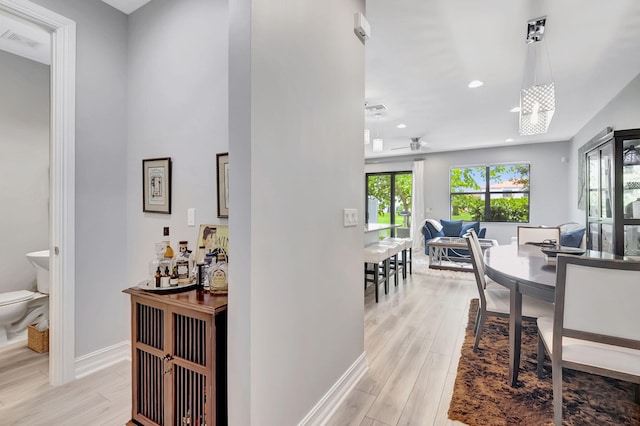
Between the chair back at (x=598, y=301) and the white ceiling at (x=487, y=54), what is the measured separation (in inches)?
74.4

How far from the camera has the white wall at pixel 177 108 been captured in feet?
6.30

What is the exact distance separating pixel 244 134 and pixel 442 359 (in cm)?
229

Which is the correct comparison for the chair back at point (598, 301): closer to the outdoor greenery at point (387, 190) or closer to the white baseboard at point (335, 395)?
the white baseboard at point (335, 395)

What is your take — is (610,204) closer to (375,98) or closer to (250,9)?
(375,98)

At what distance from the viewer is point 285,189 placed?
1.34 meters

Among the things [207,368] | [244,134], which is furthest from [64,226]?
[244,134]

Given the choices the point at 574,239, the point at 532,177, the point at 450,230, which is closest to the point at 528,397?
the point at 574,239

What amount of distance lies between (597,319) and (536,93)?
2074 mm

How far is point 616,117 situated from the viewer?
387 centimetres

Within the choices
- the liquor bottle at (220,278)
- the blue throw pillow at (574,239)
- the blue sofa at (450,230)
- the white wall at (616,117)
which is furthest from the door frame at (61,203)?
the blue sofa at (450,230)

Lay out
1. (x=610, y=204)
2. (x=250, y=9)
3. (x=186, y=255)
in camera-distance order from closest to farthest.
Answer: (x=250, y=9)
(x=186, y=255)
(x=610, y=204)

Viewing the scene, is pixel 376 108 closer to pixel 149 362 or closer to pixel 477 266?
pixel 477 266

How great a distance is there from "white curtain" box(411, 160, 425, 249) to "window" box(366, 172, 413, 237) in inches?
8.7

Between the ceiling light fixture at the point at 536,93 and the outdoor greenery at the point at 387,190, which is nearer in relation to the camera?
the ceiling light fixture at the point at 536,93
